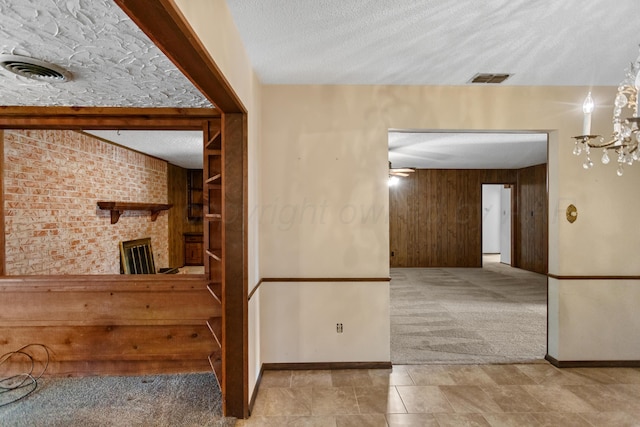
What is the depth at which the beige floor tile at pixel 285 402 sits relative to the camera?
2.33 metres

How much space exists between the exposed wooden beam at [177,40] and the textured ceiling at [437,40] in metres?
0.49

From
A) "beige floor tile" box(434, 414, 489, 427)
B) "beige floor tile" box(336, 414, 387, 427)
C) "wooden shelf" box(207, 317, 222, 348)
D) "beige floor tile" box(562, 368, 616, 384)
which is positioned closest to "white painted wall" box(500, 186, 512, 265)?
"beige floor tile" box(562, 368, 616, 384)

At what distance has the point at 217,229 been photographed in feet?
8.82

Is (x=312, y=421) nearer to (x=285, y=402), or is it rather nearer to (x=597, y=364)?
(x=285, y=402)

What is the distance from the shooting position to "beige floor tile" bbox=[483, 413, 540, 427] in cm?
218

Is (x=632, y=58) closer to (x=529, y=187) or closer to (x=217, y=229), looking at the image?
(x=217, y=229)

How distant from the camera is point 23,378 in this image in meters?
2.79

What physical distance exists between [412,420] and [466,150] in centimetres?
464

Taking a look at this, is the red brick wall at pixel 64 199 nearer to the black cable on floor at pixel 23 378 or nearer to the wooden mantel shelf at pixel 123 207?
the wooden mantel shelf at pixel 123 207

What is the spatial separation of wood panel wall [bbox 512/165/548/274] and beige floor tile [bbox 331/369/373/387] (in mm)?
5955

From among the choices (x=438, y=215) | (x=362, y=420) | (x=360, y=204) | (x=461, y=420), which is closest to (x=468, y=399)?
(x=461, y=420)

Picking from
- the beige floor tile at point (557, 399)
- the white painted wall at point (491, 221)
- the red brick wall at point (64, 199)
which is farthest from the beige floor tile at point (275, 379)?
the white painted wall at point (491, 221)

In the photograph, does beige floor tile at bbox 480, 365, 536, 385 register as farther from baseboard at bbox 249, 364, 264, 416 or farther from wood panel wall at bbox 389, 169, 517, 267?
wood panel wall at bbox 389, 169, 517, 267

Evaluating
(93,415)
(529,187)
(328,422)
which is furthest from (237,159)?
(529,187)
